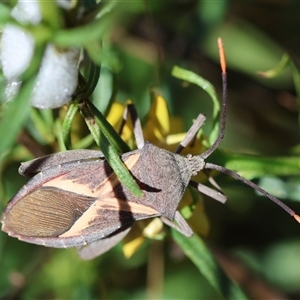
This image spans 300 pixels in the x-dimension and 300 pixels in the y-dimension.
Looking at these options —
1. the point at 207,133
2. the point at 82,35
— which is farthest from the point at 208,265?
the point at 207,133

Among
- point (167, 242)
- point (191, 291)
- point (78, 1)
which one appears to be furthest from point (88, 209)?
point (191, 291)

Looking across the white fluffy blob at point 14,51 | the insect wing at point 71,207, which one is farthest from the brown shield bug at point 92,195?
the white fluffy blob at point 14,51

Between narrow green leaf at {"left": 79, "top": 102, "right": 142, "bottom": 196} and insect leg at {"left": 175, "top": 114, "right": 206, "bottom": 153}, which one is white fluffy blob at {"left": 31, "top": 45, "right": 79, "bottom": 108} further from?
insect leg at {"left": 175, "top": 114, "right": 206, "bottom": 153}

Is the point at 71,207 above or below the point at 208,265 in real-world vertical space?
above

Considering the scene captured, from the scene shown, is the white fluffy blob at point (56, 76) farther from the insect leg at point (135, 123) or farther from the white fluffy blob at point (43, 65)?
the insect leg at point (135, 123)

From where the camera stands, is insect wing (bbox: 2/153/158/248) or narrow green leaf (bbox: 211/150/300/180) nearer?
insect wing (bbox: 2/153/158/248)

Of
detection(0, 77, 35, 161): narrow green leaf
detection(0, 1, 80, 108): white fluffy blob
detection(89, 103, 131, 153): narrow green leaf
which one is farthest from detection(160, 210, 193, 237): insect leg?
detection(0, 77, 35, 161): narrow green leaf

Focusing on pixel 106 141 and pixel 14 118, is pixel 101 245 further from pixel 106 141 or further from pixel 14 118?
pixel 14 118
